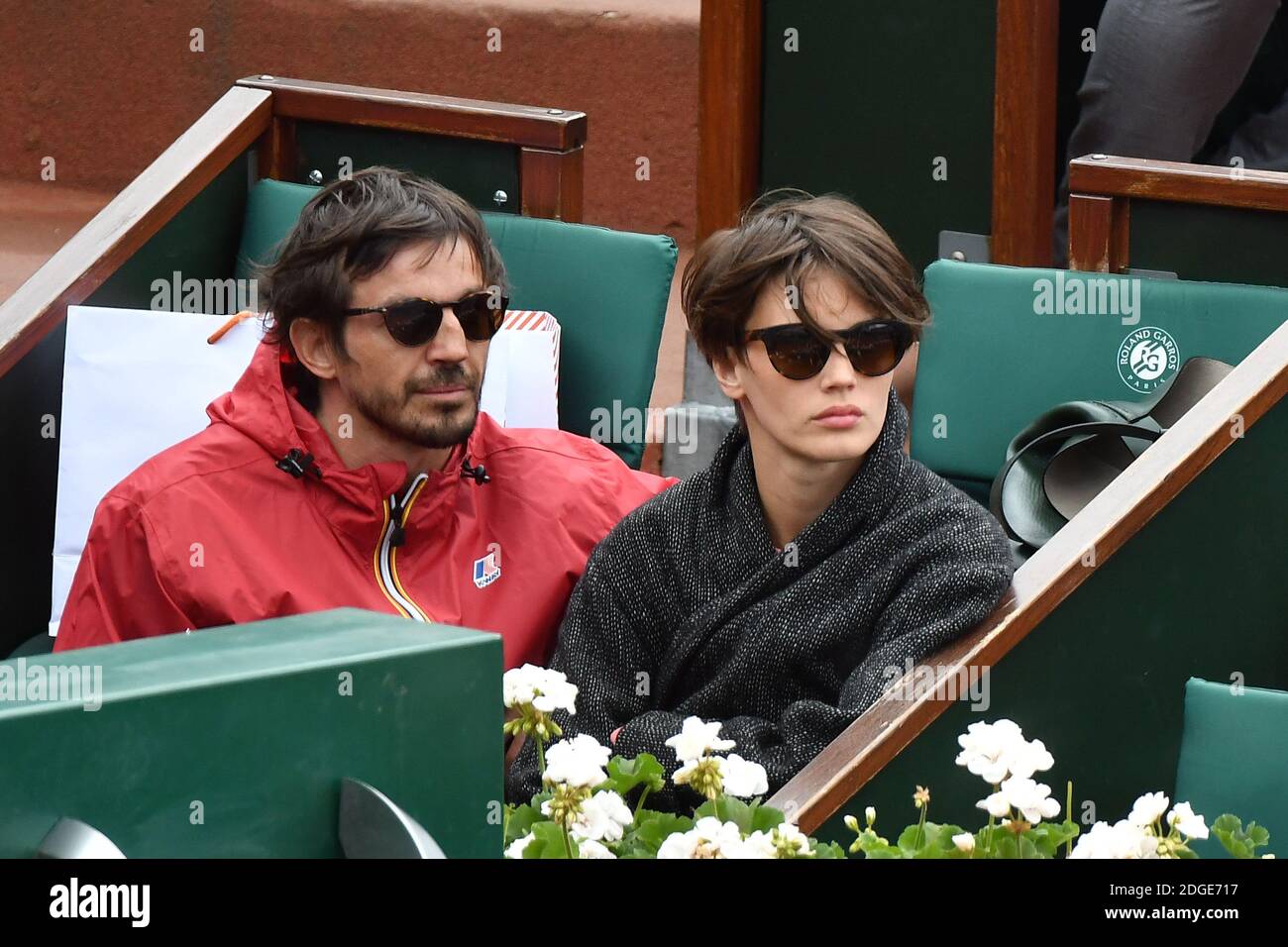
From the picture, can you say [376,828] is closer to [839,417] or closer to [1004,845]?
[1004,845]

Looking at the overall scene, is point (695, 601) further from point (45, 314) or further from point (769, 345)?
point (45, 314)

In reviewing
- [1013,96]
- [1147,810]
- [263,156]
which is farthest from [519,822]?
[1013,96]

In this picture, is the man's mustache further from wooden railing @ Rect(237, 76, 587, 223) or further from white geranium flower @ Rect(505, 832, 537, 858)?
white geranium flower @ Rect(505, 832, 537, 858)

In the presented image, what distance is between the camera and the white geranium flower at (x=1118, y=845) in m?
1.15

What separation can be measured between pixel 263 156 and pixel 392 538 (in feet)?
4.27

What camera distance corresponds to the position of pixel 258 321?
319 centimetres

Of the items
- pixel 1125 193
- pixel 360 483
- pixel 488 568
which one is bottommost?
pixel 488 568

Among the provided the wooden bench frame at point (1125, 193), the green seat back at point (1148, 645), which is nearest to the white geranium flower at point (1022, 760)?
the green seat back at point (1148, 645)

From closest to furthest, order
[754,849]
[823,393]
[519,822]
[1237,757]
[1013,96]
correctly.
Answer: [754,849], [519,822], [1237,757], [823,393], [1013,96]

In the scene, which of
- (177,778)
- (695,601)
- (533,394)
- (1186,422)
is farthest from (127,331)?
(177,778)

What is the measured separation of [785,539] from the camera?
7.54ft

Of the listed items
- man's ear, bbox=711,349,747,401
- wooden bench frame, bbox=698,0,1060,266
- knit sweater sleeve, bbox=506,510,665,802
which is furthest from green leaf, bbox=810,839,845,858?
wooden bench frame, bbox=698,0,1060,266

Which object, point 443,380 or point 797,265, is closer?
point 797,265
